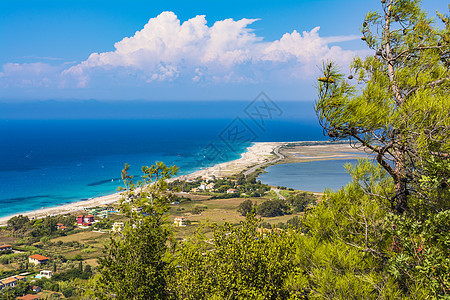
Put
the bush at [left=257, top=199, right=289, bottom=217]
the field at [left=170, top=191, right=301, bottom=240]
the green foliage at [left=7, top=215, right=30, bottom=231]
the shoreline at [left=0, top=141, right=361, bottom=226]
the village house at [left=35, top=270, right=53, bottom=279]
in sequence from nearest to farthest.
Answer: the village house at [left=35, top=270, right=53, bottom=279] < the green foliage at [left=7, top=215, right=30, bottom=231] < the field at [left=170, top=191, right=301, bottom=240] < the bush at [left=257, top=199, right=289, bottom=217] < the shoreline at [left=0, top=141, right=361, bottom=226]

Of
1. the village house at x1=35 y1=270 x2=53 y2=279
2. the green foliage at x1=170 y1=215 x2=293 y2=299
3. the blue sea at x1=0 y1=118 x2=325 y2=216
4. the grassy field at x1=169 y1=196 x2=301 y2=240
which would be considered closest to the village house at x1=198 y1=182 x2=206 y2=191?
the grassy field at x1=169 y1=196 x2=301 y2=240

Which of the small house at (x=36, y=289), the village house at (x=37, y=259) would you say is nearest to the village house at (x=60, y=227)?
the village house at (x=37, y=259)

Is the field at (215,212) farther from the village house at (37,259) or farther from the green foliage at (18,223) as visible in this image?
the green foliage at (18,223)

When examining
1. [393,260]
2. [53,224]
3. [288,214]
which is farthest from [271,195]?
[393,260]

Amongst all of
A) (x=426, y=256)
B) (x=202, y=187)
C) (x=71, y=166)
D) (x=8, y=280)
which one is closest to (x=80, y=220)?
(x=8, y=280)

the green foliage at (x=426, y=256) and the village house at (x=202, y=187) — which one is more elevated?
the green foliage at (x=426, y=256)

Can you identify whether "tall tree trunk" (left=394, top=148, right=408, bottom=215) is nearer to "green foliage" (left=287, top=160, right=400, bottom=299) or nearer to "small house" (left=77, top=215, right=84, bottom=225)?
"green foliage" (left=287, top=160, right=400, bottom=299)

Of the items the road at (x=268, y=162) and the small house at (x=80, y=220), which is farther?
the road at (x=268, y=162)

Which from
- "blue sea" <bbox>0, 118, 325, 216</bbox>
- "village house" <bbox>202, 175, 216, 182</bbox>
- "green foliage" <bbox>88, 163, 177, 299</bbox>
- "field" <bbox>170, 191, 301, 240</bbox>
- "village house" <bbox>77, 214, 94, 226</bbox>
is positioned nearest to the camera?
"green foliage" <bbox>88, 163, 177, 299</bbox>
